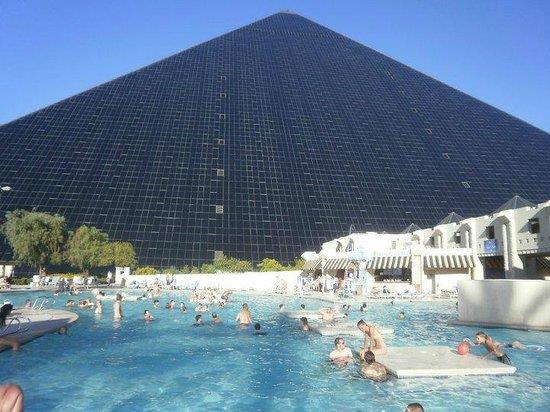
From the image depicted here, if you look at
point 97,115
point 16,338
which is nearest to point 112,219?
point 97,115

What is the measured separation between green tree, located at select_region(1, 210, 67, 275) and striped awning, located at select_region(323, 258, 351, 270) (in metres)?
27.5

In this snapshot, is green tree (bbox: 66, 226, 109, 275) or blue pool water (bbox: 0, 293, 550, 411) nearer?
blue pool water (bbox: 0, 293, 550, 411)

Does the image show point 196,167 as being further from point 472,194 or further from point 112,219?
point 472,194

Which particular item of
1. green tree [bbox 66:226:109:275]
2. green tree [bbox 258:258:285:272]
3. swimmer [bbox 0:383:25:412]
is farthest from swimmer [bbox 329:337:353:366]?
green tree [bbox 66:226:109:275]

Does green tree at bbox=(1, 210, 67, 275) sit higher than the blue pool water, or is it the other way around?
green tree at bbox=(1, 210, 67, 275)

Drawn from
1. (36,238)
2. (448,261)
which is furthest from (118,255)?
(448,261)

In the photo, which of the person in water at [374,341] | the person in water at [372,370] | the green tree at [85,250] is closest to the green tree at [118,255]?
the green tree at [85,250]

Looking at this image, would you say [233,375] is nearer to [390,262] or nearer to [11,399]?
[11,399]

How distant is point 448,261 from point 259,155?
126 feet

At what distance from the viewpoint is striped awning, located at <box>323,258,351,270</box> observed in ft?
135

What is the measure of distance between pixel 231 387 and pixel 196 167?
57.9m

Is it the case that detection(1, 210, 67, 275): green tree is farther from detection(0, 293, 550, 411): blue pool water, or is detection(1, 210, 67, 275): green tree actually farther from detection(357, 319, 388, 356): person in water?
detection(357, 319, 388, 356): person in water

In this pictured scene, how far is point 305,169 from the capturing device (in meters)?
69.3

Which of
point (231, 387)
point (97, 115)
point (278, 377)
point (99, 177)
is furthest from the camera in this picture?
point (97, 115)
